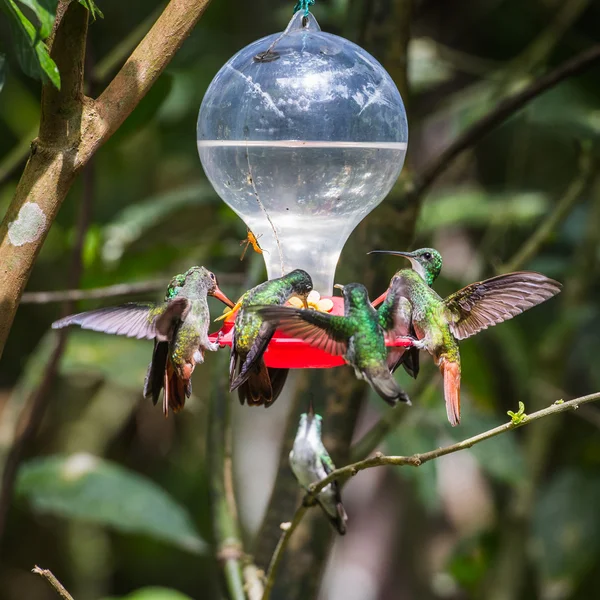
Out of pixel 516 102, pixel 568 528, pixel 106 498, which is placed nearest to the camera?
pixel 516 102

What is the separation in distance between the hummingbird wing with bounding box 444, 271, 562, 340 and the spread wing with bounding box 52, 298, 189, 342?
548 mm

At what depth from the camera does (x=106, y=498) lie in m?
3.23

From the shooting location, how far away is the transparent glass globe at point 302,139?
6.57 ft

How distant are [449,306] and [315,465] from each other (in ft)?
1.95

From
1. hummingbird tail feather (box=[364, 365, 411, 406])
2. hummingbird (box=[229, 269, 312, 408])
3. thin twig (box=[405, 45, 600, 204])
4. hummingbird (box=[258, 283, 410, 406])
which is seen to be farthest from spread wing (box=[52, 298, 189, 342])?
thin twig (box=[405, 45, 600, 204])

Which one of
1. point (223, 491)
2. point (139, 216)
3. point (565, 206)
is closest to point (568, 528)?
point (565, 206)

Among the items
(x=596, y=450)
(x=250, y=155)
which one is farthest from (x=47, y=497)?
(x=596, y=450)

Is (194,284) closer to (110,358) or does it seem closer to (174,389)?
(174,389)

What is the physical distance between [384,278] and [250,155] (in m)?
0.67

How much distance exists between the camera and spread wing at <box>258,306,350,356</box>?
1.52 meters

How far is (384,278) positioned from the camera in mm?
2611

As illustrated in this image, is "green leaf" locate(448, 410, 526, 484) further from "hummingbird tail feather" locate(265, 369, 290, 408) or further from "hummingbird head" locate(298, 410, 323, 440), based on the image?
"hummingbird tail feather" locate(265, 369, 290, 408)

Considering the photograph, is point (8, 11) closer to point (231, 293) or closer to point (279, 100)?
point (279, 100)

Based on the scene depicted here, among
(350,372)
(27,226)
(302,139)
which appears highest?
(27,226)
